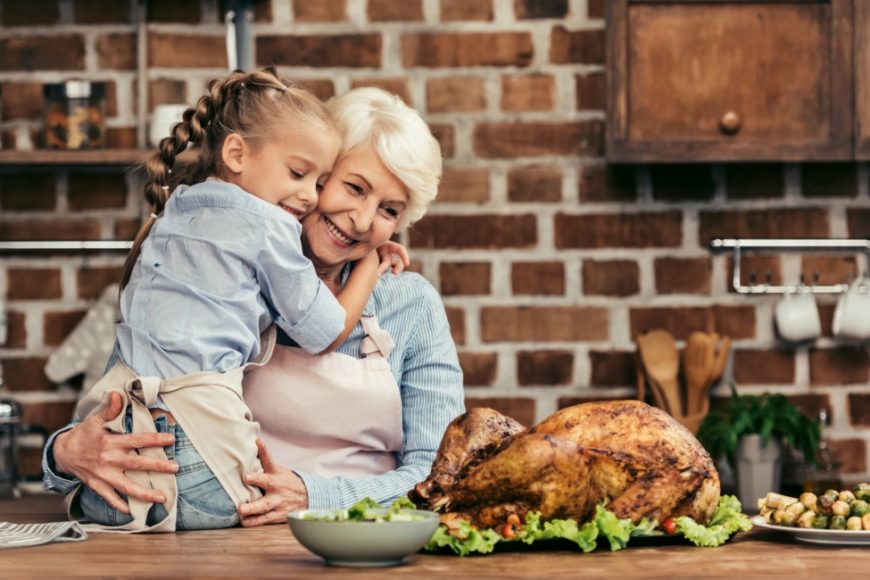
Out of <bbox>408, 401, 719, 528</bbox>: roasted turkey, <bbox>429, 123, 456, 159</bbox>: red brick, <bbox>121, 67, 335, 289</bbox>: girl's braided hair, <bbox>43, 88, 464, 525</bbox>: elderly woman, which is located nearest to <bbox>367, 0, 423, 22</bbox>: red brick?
<bbox>429, 123, 456, 159</bbox>: red brick

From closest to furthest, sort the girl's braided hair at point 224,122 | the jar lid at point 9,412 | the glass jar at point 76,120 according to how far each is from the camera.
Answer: the girl's braided hair at point 224,122, the jar lid at point 9,412, the glass jar at point 76,120

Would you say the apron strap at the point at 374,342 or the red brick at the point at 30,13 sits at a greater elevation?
the red brick at the point at 30,13

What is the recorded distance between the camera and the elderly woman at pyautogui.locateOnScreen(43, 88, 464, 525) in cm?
216

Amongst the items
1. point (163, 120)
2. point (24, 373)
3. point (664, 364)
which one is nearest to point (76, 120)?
point (163, 120)

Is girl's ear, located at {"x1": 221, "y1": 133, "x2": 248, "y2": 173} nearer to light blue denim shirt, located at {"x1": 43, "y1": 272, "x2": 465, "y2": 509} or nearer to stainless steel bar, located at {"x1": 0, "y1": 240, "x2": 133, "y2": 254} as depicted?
light blue denim shirt, located at {"x1": 43, "y1": 272, "x2": 465, "y2": 509}

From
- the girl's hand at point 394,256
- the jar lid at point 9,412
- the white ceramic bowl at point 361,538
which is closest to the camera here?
the white ceramic bowl at point 361,538

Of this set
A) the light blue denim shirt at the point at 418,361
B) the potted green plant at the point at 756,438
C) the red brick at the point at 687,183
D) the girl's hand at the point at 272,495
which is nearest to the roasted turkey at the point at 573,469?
the girl's hand at the point at 272,495

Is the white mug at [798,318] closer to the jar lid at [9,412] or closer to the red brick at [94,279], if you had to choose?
the red brick at [94,279]

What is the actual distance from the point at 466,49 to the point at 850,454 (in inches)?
54.5

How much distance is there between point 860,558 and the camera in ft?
4.74

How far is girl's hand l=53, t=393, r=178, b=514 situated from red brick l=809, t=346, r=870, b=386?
2.00 metres

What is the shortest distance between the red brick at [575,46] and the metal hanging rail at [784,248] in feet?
1.81

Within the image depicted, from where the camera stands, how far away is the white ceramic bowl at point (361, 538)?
1327 mm

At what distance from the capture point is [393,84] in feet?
10.7
